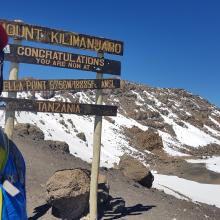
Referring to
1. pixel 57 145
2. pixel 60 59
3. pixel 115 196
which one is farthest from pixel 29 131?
pixel 60 59

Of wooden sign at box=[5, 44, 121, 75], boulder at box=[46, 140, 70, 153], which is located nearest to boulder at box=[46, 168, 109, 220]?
wooden sign at box=[5, 44, 121, 75]

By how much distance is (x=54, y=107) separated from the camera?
10.2 metres

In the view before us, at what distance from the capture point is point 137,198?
1303cm

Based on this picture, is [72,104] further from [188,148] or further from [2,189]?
[188,148]

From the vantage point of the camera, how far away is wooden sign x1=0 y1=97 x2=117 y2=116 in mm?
9703

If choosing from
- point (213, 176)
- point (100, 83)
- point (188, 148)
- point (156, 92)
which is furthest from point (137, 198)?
point (156, 92)

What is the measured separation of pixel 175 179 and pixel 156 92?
69254mm

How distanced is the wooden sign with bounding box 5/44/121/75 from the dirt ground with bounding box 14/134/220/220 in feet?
10.5

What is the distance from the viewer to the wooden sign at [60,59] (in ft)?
31.4

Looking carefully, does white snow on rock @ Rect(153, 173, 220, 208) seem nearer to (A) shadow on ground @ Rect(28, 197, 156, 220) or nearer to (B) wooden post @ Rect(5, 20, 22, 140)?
(A) shadow on ground @ Rect(28, 197, 156, 220)

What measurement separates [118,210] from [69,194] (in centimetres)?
156

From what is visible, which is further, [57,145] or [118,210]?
[57,145]

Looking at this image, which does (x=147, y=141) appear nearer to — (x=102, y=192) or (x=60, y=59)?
Result: (x=102, y=192)

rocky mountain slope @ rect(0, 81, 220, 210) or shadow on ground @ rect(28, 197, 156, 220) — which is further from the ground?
rocky mountain slope @ rect(0, 81, 220, 210)
